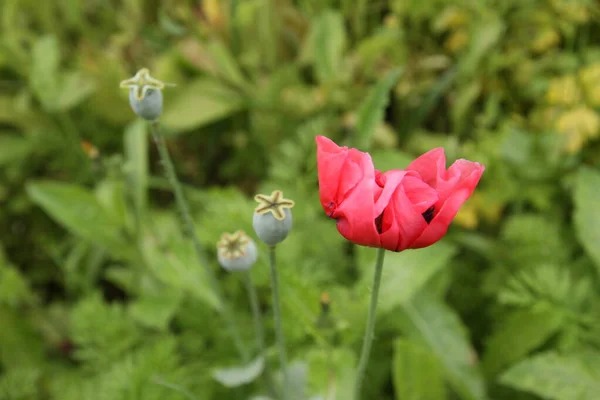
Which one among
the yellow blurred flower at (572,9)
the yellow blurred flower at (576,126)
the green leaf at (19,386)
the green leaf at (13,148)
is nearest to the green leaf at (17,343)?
the green leaf at (19,386)

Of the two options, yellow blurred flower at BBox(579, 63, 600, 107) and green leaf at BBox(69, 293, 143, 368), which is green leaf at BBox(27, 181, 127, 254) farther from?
yellow blurred flower at BBox(579, 63, 600, 107)

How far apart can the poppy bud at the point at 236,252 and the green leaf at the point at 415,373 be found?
0.33m

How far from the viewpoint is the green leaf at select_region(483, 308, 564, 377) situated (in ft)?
3.06

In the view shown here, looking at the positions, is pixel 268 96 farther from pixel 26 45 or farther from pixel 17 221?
pixel 26 45

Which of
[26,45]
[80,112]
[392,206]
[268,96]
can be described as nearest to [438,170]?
[392,206]

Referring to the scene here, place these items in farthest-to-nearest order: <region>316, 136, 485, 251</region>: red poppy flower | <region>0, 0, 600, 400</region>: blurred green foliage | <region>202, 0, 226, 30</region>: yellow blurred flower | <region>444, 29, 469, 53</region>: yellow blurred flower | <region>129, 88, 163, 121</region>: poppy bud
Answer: <region>202, 0, 226, 30</region>: yellow blurred flower
<region>444, 29, 469, 53</region>: yellow blurred flower
<region>0, 0, 600, 400</region>: blurred green foliage
<region>129, 88, 163, 121</region>: poppy bud
<region>316, 136, 485, 251</region>: red poppy flower

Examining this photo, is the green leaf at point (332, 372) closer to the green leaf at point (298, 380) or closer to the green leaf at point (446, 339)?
the green leaf at point (298, 380)

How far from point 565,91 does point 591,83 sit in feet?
0.15

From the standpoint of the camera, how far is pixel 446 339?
1012mm

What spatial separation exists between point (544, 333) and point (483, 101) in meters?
0.62

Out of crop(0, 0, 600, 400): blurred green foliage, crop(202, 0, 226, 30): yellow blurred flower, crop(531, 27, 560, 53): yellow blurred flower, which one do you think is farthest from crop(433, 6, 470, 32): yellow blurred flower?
crop(202, 0, 226, 30): yellow blurred flower

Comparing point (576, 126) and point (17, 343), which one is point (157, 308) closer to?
point (17, 343)

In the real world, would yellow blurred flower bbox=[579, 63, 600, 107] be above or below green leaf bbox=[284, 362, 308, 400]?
above

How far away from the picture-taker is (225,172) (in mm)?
1442
